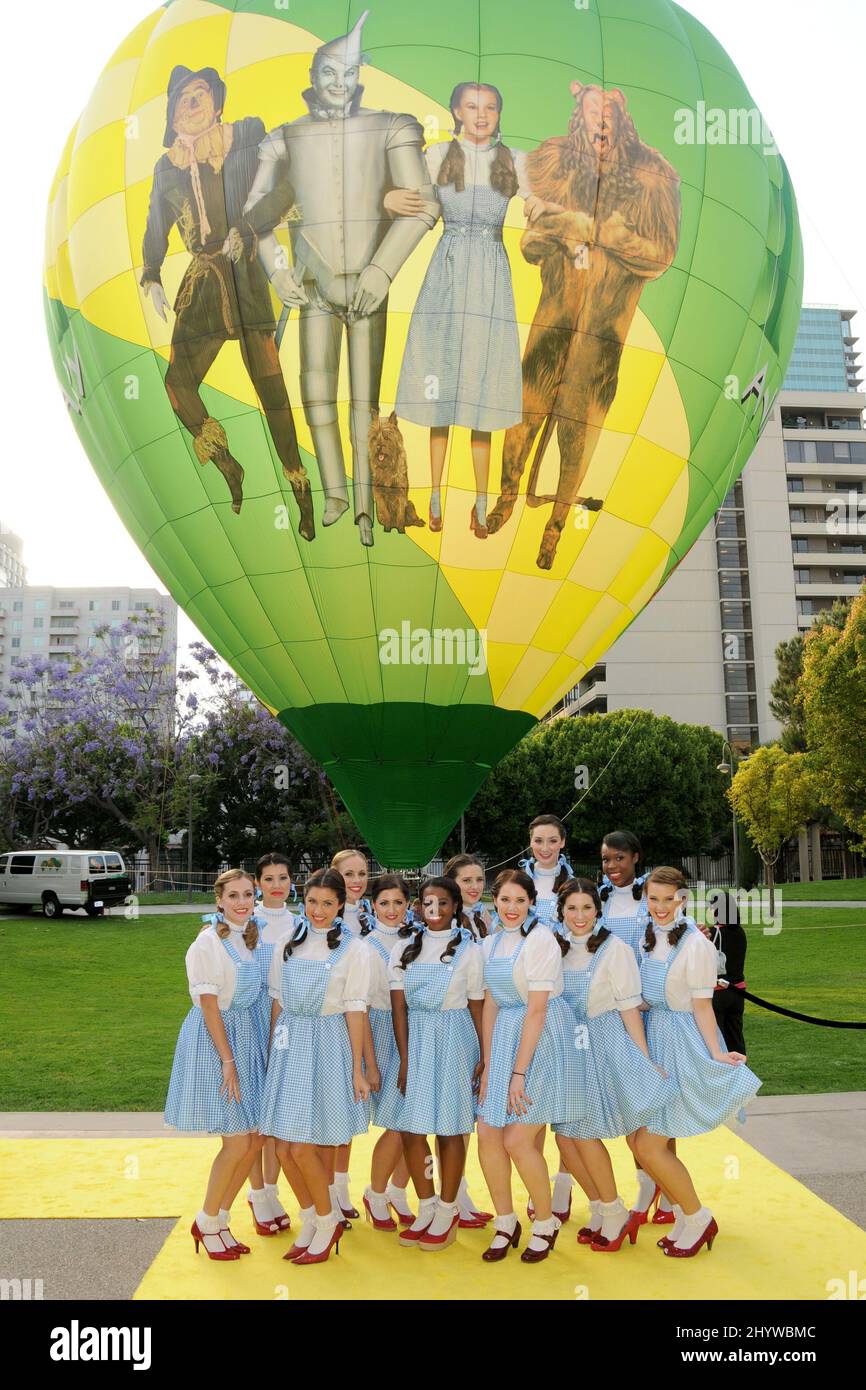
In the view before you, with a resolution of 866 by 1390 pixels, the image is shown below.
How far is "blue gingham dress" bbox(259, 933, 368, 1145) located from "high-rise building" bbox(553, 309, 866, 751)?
51738 mm

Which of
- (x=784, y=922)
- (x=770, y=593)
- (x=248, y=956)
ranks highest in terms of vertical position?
(x=770, y=593)

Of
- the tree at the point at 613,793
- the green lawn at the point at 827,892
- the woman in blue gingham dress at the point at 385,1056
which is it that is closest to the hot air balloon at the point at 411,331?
the woman in blue gingham dress at the point at 385,1056

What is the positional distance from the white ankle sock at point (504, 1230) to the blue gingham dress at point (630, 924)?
4.15 feet

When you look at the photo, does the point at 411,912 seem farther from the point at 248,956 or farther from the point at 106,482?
the point at 106,482

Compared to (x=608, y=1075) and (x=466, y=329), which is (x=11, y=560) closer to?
(x=466, y=329)

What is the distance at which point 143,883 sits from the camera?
37312 mm

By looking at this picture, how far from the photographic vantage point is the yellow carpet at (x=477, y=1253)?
4.37m

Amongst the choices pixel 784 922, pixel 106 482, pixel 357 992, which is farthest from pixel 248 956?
pixel 784 922

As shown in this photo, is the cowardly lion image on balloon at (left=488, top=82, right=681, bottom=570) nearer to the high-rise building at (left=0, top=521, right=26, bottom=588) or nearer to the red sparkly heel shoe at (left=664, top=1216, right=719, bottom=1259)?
the red sparkly heel shoe at (left=664, top=1216, right=719, bottom=1259)

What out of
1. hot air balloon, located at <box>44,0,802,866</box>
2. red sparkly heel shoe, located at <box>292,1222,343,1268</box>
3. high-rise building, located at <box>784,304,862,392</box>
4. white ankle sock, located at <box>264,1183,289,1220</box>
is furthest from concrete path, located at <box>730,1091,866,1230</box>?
high-rise building, located at <box>784,304,862,392</box>

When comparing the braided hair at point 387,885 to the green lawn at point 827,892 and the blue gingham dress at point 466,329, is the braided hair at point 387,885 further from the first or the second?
the green lawn at point 827,892

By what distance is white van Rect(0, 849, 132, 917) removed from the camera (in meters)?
24.1
